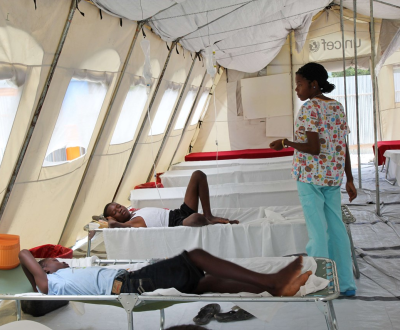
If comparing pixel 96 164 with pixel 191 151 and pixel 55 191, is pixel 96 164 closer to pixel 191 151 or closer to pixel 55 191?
pixel 55 191

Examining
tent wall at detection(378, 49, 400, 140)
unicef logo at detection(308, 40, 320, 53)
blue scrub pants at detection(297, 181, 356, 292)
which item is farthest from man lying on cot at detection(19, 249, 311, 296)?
tent wall at detection(378, 49, 400, 140)

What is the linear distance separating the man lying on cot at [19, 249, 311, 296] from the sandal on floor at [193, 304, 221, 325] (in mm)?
326

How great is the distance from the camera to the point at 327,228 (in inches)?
115

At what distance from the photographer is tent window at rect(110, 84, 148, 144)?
477 centimetres

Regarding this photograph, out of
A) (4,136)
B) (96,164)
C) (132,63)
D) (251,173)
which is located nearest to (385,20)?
(251,173)

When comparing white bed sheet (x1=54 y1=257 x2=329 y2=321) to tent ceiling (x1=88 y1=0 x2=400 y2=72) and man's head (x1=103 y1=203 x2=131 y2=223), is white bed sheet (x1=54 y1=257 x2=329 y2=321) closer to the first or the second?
man's head (x1=103 y1=203 x2=131 y2=223)

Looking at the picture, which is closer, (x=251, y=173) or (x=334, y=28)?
(x=251, y=173)

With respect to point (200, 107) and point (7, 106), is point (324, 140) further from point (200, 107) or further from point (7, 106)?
point (200, 107)

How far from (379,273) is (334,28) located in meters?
7.08

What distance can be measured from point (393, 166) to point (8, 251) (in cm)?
585

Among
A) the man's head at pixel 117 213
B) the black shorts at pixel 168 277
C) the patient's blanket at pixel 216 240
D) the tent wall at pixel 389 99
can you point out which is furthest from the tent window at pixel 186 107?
the black shorts at pixel 168 277

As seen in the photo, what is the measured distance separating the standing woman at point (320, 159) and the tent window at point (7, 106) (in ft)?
5.23

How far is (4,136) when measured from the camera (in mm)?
2820

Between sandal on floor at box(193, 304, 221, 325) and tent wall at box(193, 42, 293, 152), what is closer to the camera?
sandal on floor at box(193, 304, 221, 325)
